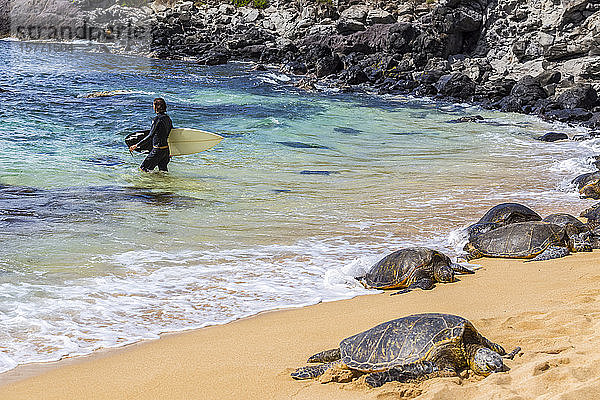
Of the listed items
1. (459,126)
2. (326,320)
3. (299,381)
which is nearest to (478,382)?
(299,381)

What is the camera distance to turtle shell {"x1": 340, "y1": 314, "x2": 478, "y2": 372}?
11.5 ft

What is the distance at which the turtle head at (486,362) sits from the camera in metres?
3.39

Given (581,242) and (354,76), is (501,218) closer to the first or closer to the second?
(581,242)

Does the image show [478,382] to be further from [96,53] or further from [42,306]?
[96,53]

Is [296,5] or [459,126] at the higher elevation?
[296,5]

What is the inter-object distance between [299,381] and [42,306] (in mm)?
2737

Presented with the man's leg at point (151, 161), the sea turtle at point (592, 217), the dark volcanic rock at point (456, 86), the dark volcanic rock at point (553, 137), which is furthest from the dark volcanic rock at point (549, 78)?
the man's leg at point (151, 161)

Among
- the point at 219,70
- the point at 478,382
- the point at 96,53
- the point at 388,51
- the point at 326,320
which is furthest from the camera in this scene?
the point at 96,53

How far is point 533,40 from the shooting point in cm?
2659

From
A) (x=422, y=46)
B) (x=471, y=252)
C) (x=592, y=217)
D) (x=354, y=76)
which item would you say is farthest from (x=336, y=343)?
(x=422, y=46)

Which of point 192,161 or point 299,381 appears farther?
point 192,161

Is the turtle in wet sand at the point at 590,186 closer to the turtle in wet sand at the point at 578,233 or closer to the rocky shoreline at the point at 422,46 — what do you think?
the turtle in wet sand at the point at 578,233

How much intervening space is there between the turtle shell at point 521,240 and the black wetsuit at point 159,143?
6839mm

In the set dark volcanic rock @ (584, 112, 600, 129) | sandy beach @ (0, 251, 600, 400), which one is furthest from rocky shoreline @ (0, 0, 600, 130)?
sandy beach @ (0, 251, 600, 400)
